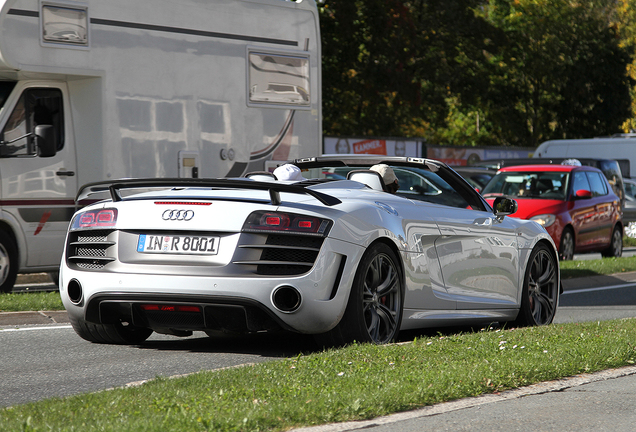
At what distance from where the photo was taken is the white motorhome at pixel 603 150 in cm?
2731

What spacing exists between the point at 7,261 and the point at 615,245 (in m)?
11.9

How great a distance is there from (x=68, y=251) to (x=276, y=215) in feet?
5.28

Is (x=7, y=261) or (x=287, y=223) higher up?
(x=287, y=223)

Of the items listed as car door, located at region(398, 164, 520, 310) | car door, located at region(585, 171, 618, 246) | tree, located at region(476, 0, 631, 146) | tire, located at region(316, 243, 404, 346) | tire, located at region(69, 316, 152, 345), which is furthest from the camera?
tree, located at region(476, 0, 631, 146)

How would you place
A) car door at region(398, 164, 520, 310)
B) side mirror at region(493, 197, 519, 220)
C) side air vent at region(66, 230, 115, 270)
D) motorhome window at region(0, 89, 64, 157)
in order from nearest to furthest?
1. side air vent at region(66, 230, 115, 270)
2. car door at region(398, 164, 520, 310)
3. side mirror at region(493, 197, 519, 220)
4. motorhome window at region(0, 89, 64, 157)

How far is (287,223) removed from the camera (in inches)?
237

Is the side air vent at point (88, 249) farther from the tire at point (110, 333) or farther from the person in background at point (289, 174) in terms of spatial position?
the person in background at point (289, 174)

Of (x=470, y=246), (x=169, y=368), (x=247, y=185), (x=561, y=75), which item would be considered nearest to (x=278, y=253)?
(x=247, y=185)

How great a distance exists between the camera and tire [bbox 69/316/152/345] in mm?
6945

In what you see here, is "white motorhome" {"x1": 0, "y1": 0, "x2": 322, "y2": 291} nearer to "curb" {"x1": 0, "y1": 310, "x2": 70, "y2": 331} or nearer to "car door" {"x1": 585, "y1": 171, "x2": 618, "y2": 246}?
"curb" {"x1": 0, "y1": 310, "x2": 70, "y2": 331}

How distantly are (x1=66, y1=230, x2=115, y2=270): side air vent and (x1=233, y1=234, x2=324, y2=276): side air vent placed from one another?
952mm

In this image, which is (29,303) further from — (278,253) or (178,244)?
(278,253)

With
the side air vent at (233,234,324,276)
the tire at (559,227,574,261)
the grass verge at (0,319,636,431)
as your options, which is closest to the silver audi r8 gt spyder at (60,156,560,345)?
the side air vent at (233,234,324,276)

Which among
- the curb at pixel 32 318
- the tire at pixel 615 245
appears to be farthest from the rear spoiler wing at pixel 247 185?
the tire at pixel 615 245
